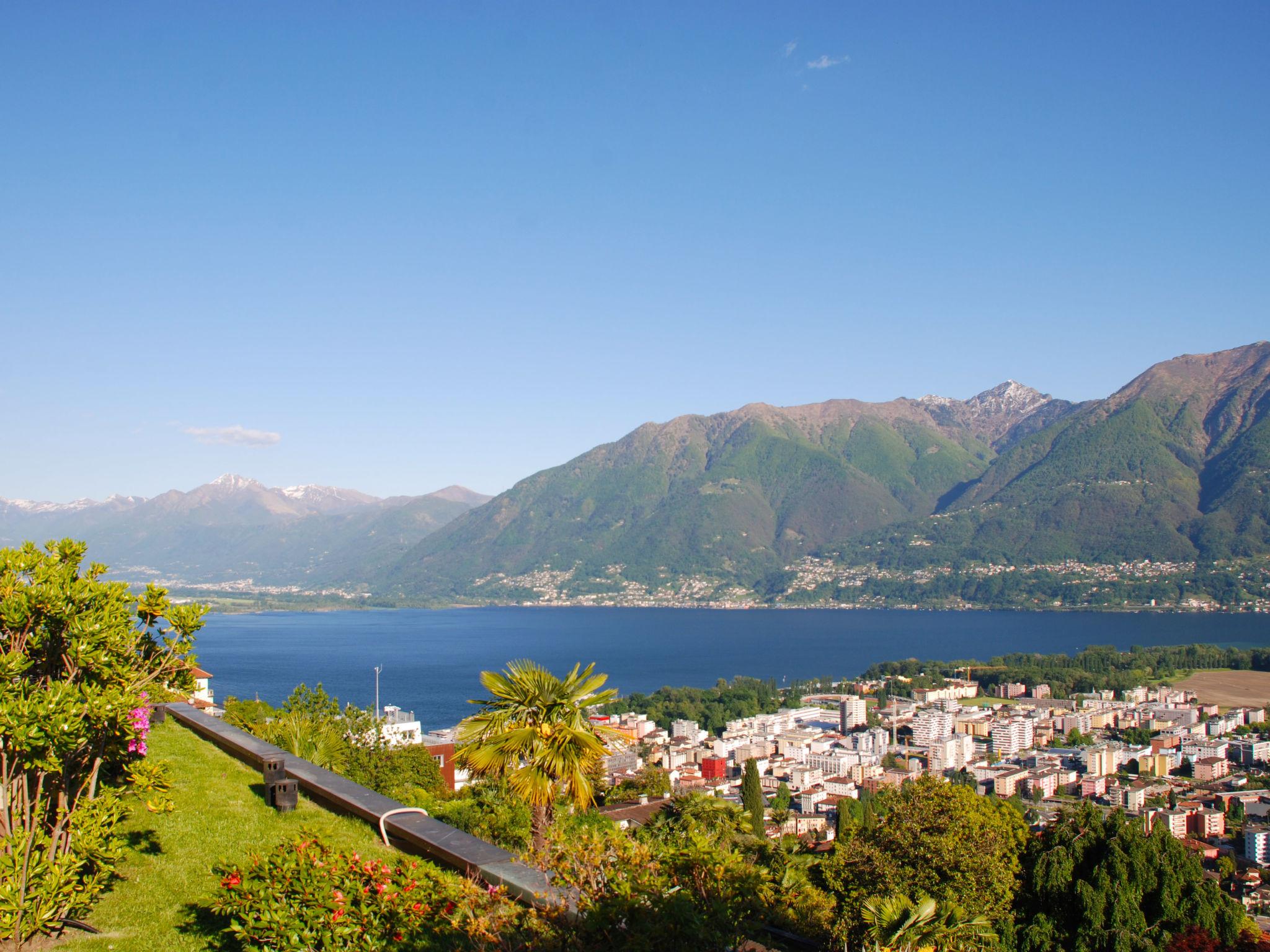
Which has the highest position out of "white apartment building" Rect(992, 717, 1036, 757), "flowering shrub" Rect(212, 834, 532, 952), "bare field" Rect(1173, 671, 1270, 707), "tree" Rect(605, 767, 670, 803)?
"flowering shrub" Rect(212, 834, 532, 952)

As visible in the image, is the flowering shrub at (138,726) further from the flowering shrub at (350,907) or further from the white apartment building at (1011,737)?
the white apartment building at (1011,737)

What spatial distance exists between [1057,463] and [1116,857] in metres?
199

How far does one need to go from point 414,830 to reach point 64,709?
190cm

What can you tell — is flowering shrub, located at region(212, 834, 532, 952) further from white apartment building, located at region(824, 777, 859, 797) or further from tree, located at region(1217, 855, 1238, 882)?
white apartment building, located at region(824, 777, 859, 797)

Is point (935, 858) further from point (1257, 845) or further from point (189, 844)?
→ point (1257, 845)

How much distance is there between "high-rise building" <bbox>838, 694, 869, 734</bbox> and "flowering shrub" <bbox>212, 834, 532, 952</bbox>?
58.8 metres

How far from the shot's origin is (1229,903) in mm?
10500

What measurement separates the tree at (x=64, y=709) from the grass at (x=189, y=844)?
0.26 meters

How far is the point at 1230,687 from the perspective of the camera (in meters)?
70.9

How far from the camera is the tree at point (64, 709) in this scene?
2908 millimetres

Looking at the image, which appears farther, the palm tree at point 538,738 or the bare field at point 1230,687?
the bare field at point 1230,687

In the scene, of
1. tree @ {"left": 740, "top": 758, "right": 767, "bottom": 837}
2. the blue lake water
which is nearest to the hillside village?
tree @ {"left": 740, "top": 758, "right": 767, "bottom": 837}

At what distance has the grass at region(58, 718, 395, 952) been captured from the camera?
3.57 metres

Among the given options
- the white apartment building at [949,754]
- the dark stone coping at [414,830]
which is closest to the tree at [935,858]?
the dark stone coping at [414,830]
